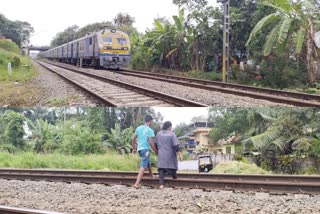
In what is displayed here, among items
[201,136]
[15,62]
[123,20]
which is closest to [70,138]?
[15,62]

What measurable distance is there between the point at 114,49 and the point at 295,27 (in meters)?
8.56

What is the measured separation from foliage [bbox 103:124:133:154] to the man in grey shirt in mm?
8337

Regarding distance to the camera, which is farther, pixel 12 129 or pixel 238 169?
pixel 12 129

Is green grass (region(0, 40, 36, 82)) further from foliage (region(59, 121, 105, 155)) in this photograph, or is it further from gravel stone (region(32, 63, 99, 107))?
gravel stone (region(32, 63, 99, 107))

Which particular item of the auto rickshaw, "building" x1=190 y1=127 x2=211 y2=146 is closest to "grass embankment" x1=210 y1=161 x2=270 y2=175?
the auto rickshaw

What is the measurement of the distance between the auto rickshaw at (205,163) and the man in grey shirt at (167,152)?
3.81 meters

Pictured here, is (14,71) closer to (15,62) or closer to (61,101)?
(15,62)

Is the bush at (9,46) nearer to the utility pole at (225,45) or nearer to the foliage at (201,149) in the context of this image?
the utility pole at (225,45)

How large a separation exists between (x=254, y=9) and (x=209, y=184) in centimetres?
1391

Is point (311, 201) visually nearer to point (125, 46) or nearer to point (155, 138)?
point (155, 138)

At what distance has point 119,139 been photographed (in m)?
15.2

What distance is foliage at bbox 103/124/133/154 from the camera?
14965 millimetres

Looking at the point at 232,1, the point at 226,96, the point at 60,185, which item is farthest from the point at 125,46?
the point at 60,185

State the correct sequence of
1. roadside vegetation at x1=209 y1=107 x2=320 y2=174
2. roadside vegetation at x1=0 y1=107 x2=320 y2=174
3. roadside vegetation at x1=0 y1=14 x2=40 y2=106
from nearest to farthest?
roadside vegetation at x1=0 y1=14 x2=40 y2=106, roadside vegetation at x1=209 y1=107 x2=320 y2=174, roadside vegetation at x1=0 y1=107 x2=320 y2=174
